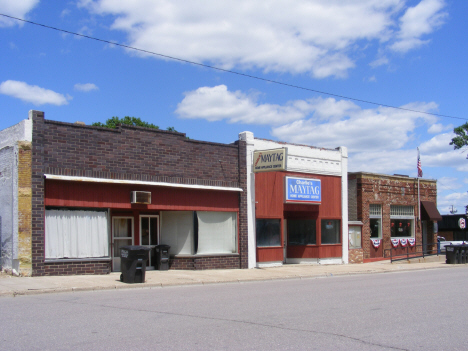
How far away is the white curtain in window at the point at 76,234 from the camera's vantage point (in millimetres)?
16359

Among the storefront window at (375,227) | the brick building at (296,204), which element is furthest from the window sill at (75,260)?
the storefront window at (375,227)

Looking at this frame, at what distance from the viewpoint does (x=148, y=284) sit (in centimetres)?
1517

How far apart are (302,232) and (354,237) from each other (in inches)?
161

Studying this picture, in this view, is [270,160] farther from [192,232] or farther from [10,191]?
[10,191]

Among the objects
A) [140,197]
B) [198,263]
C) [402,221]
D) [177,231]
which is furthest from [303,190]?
[402,221]

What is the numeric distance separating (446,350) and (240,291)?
7.80m

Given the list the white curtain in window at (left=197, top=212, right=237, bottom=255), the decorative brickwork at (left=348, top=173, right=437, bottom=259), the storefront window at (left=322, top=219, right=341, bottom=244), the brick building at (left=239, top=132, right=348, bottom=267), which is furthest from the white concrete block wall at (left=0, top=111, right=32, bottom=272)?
the decorative brickwork at (left=348, top=173, right=437, bottom=259)

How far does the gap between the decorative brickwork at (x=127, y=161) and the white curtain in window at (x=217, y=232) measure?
349mm

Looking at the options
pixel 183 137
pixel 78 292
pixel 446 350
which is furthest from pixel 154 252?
pixel 446 350

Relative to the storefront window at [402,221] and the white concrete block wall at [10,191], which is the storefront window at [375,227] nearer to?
the storefront window at [402,221]

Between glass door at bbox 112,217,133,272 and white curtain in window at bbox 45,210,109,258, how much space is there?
1286 mm

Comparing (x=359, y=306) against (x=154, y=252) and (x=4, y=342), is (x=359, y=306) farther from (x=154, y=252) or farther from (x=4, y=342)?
(x=154, y=252)

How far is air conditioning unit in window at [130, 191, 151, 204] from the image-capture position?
17.9 m

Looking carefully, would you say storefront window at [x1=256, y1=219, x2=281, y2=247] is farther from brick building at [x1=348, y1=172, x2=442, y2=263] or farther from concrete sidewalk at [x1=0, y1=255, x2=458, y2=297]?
brick building at [x1=348, y1=172, x2=442, y2=263]
